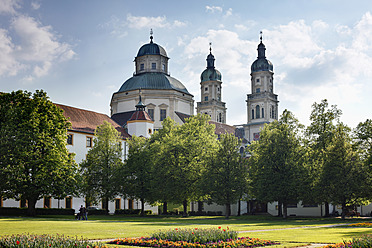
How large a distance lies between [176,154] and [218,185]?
273 inches

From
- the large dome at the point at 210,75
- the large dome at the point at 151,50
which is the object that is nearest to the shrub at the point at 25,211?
the large dome at the point at 151,50

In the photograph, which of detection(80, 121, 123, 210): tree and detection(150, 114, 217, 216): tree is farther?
detection(80, 121, 123, 210): tree

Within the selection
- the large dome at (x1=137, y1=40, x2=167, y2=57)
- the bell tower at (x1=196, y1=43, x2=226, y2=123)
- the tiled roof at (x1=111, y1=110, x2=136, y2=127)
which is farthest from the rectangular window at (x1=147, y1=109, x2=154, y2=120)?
the bell tower at (x1=196, y1=43, x2=226, y2=123)

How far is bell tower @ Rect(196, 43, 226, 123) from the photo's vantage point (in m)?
129

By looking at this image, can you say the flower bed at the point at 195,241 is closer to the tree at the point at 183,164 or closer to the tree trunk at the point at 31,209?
the tree trunk at the point at 31,209

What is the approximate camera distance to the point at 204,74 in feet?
431

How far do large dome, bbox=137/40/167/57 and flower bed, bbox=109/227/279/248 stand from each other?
7920 centimetres

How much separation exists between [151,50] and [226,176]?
171 feet

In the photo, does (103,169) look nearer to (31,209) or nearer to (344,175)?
(31,209)

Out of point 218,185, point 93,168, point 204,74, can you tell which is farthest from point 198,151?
point 204,74

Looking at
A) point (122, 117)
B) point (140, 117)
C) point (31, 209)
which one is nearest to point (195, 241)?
point (31, 209)

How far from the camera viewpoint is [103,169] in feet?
194

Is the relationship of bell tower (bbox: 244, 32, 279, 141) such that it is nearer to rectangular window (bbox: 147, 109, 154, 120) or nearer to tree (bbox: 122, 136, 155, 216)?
rectangular window (bbox: 147, 109, 154, 120)

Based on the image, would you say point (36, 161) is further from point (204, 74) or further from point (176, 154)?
point (204, 74)
